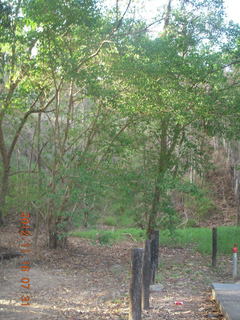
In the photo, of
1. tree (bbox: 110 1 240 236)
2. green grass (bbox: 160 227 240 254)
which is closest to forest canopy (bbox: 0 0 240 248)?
tree (bbox: 110 1 240 236)

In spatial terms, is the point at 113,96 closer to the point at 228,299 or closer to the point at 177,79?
the point at 177,79

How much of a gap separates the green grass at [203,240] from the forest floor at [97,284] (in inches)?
17.7

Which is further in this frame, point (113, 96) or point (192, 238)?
point (192, 238)

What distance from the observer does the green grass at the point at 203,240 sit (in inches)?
582

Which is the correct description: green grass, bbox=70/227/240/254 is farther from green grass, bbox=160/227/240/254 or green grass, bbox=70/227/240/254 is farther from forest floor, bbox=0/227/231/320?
forest floor, bbox=0/227/231/320

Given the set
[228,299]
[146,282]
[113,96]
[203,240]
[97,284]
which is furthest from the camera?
[203,240]

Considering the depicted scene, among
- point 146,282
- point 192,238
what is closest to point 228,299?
point 146,282

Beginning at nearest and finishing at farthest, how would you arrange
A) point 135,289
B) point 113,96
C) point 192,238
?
point 135,289
point 113,96
point 192,238

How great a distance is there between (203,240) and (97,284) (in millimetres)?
6670

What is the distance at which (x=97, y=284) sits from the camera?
406 inches

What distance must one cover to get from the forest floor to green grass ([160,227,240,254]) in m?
0.45

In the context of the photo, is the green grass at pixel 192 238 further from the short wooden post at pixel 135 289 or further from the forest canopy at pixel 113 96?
the short wooden post at pixel 135 289

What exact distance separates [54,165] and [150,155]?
114 inches

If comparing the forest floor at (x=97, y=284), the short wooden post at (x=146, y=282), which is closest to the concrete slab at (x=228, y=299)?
the forest floor at (x=97, y=284)
